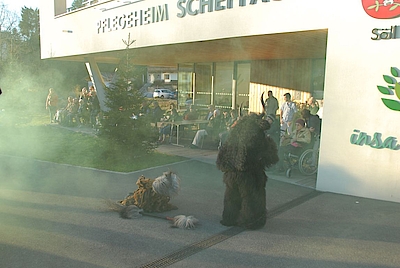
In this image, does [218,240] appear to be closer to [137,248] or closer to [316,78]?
[137,248]

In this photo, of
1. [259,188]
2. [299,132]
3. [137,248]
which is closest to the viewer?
[137,248]

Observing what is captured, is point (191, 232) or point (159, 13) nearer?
point (191, 232)

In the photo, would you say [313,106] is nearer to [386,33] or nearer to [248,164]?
[386,33]

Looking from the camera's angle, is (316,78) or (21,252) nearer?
(21,252)

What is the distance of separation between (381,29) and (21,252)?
569 centimetres

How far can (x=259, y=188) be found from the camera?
14.1 feet

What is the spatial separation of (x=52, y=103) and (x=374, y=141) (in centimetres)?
1328

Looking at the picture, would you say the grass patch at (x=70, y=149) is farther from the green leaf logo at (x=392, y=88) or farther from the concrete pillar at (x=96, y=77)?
the green leaf logo at (x=392, y=88)

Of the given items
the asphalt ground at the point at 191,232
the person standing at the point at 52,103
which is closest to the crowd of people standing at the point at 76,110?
the person standing at the point at 52,103

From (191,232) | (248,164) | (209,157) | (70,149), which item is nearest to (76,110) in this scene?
(70,149)

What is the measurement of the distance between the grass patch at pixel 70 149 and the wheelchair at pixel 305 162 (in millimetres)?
2678

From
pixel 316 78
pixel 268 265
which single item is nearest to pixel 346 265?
pixel 268 265

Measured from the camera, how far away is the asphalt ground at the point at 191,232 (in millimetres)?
3621

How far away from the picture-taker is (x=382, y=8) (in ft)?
17.3
